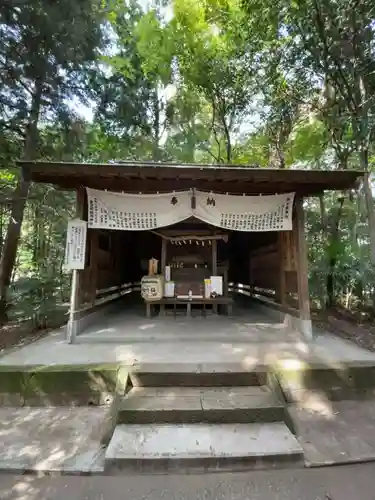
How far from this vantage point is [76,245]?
14.9 ft

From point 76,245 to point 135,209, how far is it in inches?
41.5

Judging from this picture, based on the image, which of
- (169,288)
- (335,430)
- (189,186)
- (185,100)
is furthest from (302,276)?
(185,100)

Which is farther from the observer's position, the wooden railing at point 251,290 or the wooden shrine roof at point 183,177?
the wooden railing at point 251,290

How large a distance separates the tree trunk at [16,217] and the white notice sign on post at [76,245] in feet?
7.56

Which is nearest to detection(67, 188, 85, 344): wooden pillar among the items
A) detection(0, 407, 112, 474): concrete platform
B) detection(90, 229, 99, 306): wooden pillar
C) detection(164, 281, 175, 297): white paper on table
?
detection(90, 229, 99, 306): wooden pillar

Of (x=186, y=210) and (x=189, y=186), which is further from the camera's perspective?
(x=189, y=186)

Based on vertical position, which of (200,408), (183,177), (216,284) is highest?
(183,177)

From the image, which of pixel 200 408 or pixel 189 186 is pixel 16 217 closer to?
pixel 189 186

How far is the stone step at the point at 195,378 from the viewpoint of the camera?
313cm

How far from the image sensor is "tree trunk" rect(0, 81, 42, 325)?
6.28m

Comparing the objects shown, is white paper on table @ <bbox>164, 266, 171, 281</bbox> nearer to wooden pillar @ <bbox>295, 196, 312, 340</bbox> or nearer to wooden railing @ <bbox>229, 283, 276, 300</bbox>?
wooden railing @ <bbox>229, 283, 276, 300</bbox>

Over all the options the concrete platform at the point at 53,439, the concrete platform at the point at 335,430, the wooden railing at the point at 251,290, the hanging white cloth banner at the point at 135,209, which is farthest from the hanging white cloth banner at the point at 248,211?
the concrete platform at the point at 53,439

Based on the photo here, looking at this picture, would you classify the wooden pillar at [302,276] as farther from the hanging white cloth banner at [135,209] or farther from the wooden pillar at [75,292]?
the wooden pillar at [75,292]

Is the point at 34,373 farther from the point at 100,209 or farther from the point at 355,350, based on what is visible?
the point at 355,350
